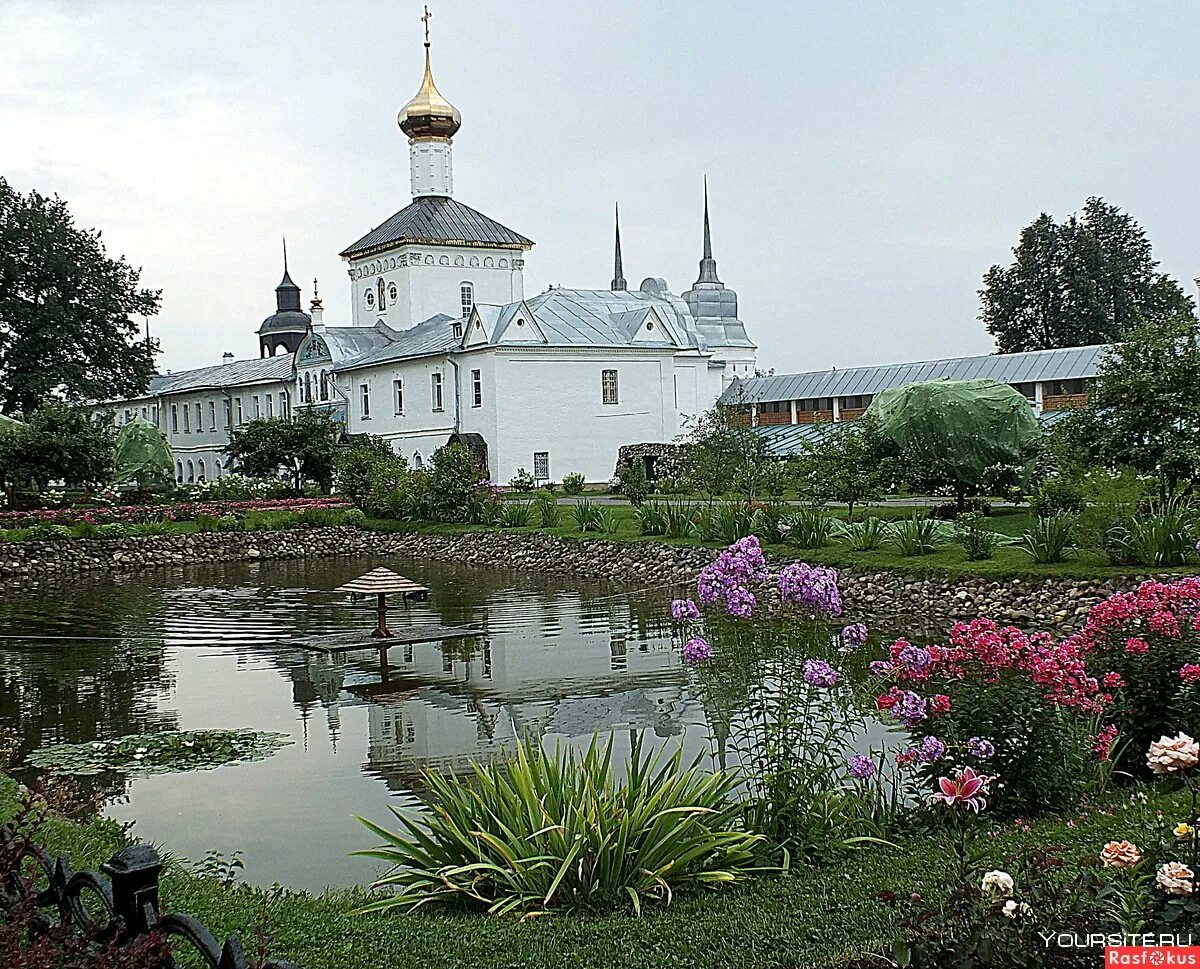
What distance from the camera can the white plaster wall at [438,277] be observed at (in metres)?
57.2

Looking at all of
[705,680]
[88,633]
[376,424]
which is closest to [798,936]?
[705,680]

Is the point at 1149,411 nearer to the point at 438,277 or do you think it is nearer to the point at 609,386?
the point at 609,386

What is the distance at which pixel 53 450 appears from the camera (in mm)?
34594

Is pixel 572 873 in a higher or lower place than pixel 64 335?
lower

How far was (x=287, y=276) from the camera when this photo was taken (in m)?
79.4

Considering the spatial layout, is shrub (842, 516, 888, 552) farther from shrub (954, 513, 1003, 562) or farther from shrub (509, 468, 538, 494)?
shrub (509, 468, 538, 494)

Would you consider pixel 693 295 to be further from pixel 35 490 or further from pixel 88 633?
pixel 88 633

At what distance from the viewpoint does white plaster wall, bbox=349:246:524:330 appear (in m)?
57.2

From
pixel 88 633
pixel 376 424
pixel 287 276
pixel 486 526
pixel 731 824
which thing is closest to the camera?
pixel 731 824

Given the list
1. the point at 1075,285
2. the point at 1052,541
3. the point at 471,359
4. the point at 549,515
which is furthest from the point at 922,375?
the point at 1052,541

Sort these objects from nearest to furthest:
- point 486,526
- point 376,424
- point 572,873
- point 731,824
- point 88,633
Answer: point 572,873 → point 731,824 → point 88,633 → point 486,526 → point 376,424

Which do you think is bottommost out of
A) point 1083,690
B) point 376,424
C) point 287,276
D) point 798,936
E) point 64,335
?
point 798,936

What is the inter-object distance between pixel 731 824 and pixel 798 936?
1.47 meters

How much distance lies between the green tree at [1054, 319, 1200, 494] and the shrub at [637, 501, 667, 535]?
323 inches
